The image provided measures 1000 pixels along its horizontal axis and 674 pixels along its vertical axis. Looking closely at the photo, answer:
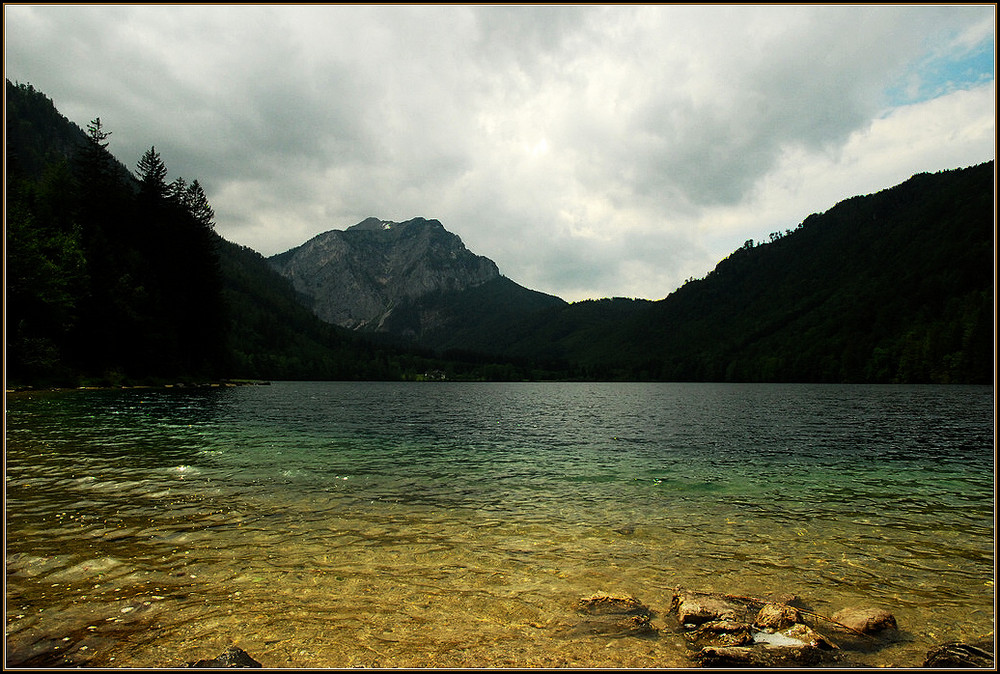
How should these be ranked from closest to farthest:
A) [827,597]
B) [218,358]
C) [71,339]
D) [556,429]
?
[827,597]
[556,429]
[71,339]
[218,358]

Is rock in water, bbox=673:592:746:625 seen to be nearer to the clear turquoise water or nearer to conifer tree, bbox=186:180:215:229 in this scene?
the clear turquoise water

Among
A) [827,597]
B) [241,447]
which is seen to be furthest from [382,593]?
[241,447]

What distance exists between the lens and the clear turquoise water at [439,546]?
26.3ft

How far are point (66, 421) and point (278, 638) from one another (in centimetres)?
4187

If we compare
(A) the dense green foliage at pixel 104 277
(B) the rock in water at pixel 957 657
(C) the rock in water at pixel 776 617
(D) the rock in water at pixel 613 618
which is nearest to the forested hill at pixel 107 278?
(A) the dense green foliage at pixel 104 277

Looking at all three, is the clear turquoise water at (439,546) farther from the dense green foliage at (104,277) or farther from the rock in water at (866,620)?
the dense green foliage at (104,277)

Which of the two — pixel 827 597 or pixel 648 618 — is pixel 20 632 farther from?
pixel 827 597

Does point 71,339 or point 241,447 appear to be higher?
point 71,339

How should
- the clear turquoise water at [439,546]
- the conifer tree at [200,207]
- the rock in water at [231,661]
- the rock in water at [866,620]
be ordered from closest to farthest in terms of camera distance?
the rock in water at [231,661]
the clear turquoise water at [439,546]
the rock in water at [866,620]
the conifer tree at [200,207]

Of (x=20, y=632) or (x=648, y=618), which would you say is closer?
(x=20, y=632)

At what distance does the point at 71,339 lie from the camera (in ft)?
242

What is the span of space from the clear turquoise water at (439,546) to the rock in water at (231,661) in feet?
1.20

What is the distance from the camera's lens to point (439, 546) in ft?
43.5

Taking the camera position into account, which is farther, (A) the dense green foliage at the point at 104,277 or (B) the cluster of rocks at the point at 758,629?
(A) the dense green foliage at the point at 104,277
